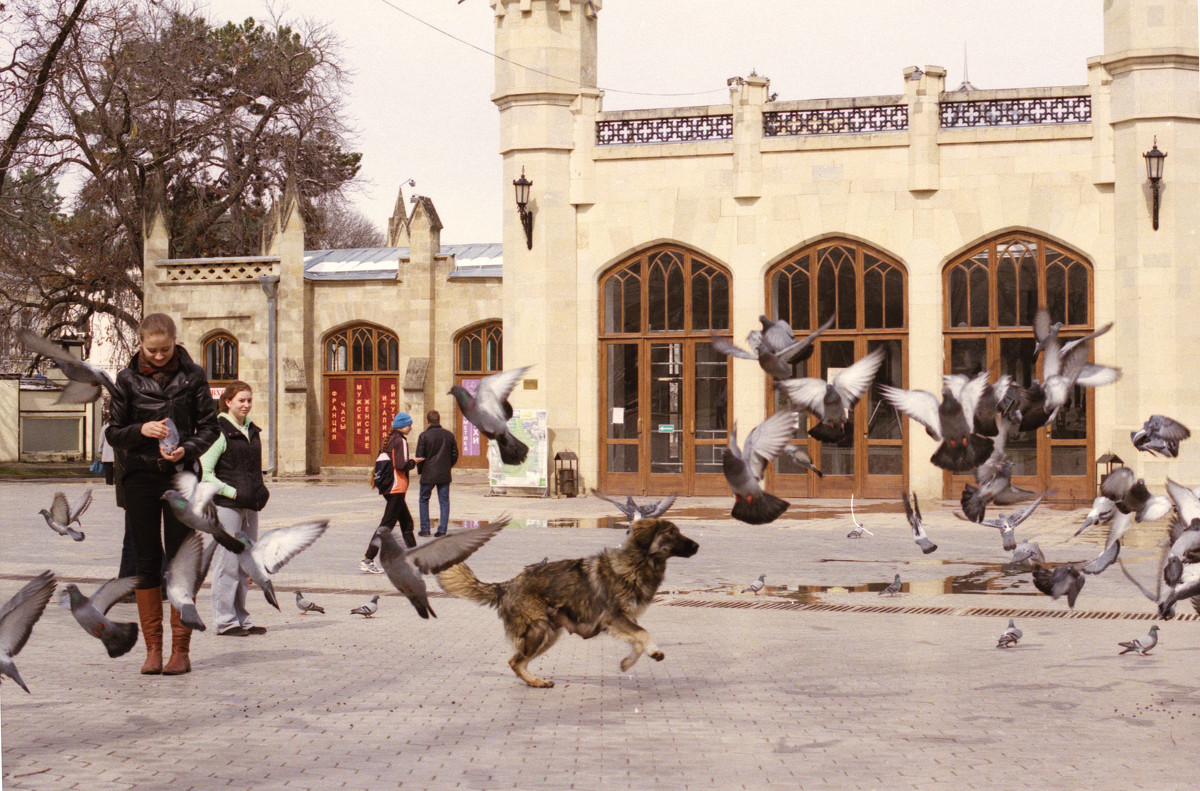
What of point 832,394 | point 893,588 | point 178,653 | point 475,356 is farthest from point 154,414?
point 475,356

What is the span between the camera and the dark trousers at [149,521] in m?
7.81

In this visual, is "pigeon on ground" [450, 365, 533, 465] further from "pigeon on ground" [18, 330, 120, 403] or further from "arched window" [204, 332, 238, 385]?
"arched window" [204, 332, 238, 385]

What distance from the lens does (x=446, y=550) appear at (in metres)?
6.13

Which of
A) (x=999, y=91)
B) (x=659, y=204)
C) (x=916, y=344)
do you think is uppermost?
(x=999, y=91)

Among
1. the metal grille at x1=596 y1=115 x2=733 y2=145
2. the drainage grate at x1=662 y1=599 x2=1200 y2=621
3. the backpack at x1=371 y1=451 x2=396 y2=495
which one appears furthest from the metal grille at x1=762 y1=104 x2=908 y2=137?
the drainage grate at x1=662 y1=599 x2=1200 y2=621

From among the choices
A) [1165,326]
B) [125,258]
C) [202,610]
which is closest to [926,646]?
[202,610]

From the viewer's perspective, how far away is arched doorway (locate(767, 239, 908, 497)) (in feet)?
78.0

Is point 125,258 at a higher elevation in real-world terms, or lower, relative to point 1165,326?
Answer: higher

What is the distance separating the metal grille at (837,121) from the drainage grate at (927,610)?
14.5 meters

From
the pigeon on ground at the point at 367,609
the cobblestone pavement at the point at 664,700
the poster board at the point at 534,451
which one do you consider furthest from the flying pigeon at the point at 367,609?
the poster board at the point at 534,451

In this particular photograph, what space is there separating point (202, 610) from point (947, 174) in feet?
55.6

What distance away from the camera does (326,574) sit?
1344 centimetres

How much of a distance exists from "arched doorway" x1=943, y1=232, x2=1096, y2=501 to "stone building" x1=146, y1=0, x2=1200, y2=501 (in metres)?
0.04

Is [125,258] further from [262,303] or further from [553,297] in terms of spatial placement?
[553,297]
